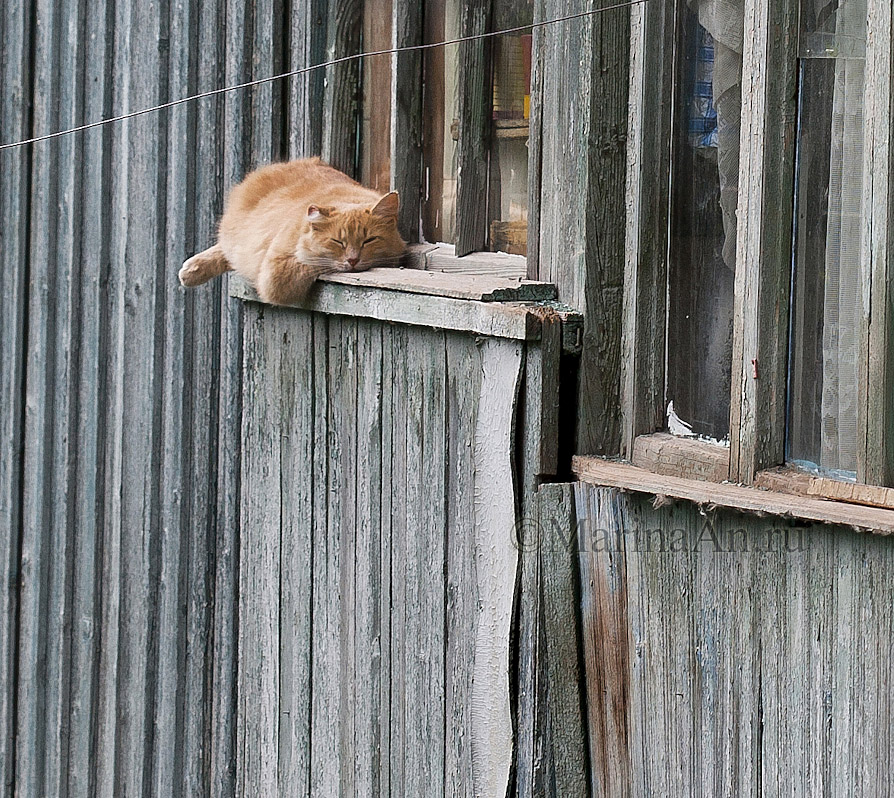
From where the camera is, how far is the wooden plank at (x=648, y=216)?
8.30 feet

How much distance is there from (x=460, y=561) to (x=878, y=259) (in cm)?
119

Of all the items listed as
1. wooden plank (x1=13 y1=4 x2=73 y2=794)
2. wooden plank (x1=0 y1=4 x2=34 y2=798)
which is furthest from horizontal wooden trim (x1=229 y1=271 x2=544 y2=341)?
wooden plank (x1=0 y1=4 x2=34 y2=798)

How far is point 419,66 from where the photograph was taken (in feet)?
11.5

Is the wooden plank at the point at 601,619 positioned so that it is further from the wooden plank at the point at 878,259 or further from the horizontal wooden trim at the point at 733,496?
the wooden plank at the point at 878,259

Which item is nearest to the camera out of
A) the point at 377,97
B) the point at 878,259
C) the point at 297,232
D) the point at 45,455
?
the point at 878,259

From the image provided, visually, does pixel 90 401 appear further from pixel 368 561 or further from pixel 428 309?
pixel 428 309

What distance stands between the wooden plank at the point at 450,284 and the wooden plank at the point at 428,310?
0.01m

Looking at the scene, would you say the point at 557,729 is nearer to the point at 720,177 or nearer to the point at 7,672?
the point at 720,177

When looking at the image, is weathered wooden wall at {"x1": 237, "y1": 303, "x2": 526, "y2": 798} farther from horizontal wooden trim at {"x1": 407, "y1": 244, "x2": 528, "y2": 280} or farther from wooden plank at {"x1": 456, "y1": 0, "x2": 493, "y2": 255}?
wooden plank at {"x1": 456, "y1": 0, "x2": 493, "y2": 255}

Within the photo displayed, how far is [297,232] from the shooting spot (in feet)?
11.2

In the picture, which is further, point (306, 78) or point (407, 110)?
point (306, 78)

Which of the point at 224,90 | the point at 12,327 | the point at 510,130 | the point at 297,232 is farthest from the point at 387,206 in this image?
the point at 12,327

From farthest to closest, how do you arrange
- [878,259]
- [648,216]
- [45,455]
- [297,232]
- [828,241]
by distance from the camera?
1. [45,455]
2. [297,232]
3. [648,216]
4. [828,241]
5. [878,259]

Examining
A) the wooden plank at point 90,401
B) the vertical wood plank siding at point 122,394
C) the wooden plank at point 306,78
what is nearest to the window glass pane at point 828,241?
the wooden plank at point 306,78
